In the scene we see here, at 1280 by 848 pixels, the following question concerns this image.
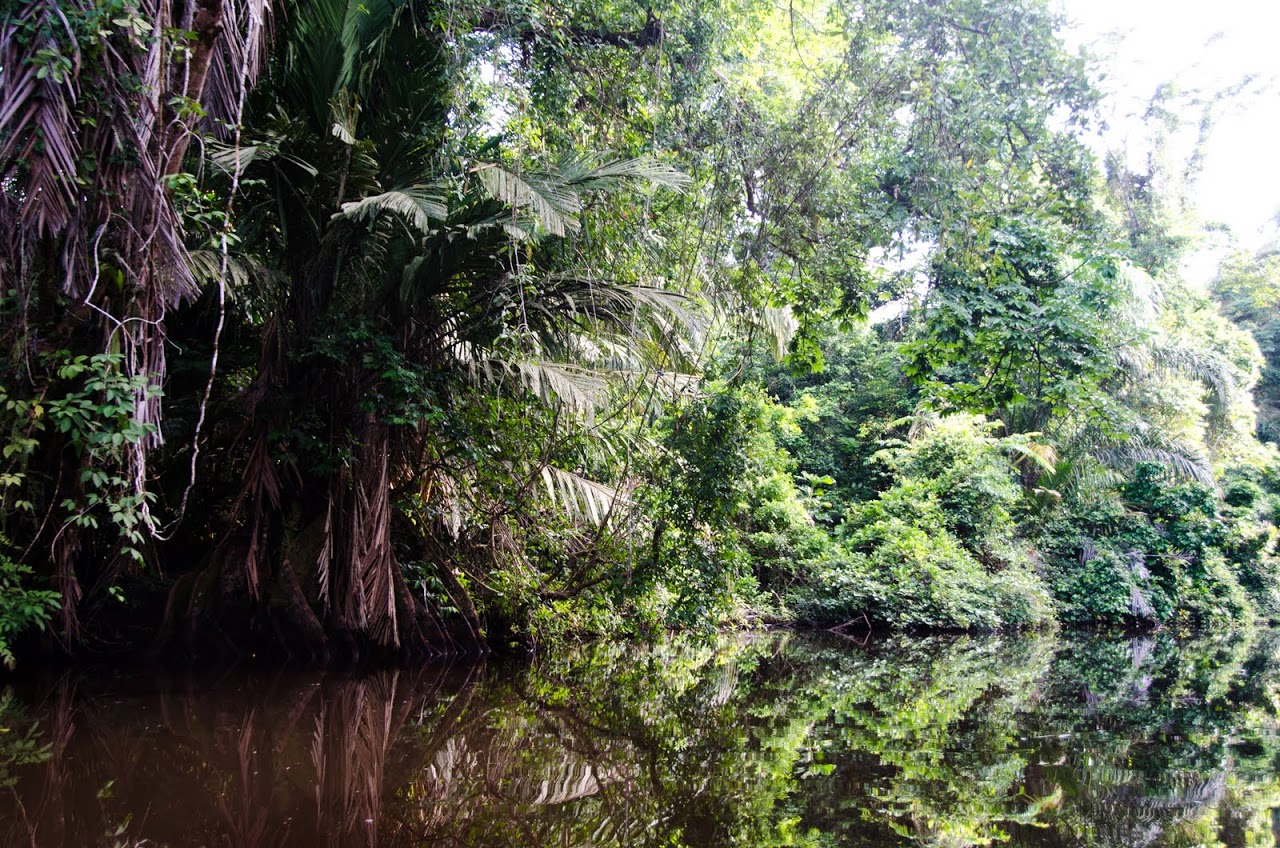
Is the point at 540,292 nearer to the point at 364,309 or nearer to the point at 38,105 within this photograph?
the point at 364,309

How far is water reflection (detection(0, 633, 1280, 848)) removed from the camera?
271 cm

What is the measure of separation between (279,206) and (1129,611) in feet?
48.3

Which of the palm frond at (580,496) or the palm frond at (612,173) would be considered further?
the palm frond at (580,496)

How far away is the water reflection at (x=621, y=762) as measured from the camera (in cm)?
271

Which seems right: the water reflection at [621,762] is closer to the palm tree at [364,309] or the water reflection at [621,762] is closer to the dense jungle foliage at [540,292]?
the palm tree at [364,309]

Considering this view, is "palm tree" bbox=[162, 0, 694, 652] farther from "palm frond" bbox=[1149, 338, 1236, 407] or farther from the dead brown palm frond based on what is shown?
"palm frond" bbox=[1149, 338, 1236, 407]

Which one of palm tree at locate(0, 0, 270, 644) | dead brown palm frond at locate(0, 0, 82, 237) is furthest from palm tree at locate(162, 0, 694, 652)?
dead brown palm frond at locate(0, 0, 82, 237)

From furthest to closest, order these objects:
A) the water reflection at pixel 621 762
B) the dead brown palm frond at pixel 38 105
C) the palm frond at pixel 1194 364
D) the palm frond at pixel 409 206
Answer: the palm frond at pixel 1194 364, the palm frond at pixel 409 206, the dead brown palm frond at pixel 38 105, the water reflection at pixel 621 762

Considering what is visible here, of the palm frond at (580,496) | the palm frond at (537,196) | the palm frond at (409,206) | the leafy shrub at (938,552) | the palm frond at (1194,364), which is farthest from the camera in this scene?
the palm frond at (1194,364)

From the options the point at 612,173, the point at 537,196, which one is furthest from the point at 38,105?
the point at 612,173

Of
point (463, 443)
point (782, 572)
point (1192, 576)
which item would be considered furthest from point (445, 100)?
point (1192, 576)

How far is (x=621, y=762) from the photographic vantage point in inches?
145

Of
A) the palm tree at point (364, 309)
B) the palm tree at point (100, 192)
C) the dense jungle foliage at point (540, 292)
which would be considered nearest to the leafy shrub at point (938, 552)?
the dense jungle foliage at point (540, 292)

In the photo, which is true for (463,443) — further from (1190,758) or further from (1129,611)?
(1129,611)
